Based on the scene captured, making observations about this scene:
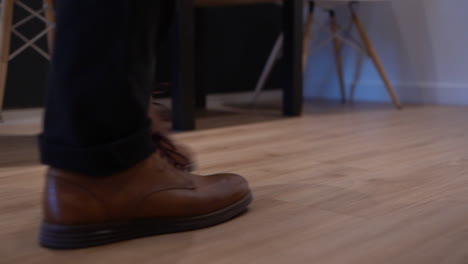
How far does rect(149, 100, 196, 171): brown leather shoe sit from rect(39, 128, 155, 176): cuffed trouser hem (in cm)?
11

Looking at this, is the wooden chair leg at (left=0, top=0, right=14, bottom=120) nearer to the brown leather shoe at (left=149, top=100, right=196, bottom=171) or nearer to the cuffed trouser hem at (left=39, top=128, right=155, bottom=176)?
the brown leather shoe at (left=149, top=100, right=196, bottom=171)

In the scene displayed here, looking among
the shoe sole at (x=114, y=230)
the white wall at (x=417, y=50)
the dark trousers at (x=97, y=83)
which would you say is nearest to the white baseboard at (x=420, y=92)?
the white wall at (x=417, y=50)

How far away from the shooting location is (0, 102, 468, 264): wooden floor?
0.59 m

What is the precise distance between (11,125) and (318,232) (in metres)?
1.52

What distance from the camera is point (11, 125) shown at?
1.82 metres

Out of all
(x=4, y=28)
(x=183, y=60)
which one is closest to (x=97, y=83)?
(x=183, y=60)

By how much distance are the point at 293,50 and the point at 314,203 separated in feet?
4.00

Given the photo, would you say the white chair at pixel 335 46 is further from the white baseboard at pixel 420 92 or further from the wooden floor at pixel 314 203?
the wooden floor at pixel 314 203

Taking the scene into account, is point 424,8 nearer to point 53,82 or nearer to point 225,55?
point 225,55

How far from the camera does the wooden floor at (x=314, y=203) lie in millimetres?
585

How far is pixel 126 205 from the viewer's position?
2.02 ft

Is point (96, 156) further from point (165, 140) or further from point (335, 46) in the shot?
point (335, 46)

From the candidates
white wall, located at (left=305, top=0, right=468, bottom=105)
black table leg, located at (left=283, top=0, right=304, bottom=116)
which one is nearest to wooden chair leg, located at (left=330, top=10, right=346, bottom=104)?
white wall, located at (left=305, top=0, right=468, bottom=105)

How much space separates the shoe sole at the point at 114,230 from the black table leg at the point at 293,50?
1316mm
